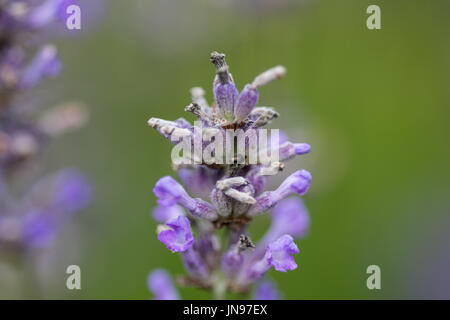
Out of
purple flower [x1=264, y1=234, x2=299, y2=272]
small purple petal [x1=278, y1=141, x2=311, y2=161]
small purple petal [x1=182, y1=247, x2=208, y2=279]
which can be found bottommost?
small purple petal [x1=182, y1=247, x2=208, y2=279]

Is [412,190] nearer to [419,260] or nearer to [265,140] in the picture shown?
[419,260]

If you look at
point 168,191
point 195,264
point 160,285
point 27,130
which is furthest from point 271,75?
point 27,130

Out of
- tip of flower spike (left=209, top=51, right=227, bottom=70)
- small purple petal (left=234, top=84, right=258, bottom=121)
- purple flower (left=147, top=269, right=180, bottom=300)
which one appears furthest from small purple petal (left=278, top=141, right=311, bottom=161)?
purple flower (left=147, top=269, right=180, bottom=300)

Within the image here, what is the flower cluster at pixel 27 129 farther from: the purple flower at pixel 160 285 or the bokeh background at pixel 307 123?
the purple flower at pixel 160 285

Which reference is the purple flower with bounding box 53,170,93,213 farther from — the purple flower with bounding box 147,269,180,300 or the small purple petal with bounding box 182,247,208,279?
the small purple petal with bounding box 182,247,208,279
